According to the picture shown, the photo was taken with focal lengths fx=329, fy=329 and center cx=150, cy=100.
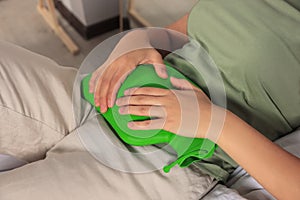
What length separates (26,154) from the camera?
0.72 meters

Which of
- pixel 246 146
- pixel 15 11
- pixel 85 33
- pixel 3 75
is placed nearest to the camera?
pixel 246 146

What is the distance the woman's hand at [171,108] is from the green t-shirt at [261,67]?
79 millimetres

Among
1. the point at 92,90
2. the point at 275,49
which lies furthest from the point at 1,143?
the point at 275,49

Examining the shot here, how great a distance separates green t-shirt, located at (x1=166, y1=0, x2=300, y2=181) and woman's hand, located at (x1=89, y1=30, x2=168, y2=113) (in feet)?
0.38

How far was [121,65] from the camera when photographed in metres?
0.74

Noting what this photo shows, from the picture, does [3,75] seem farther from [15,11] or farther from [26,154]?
[15,11]

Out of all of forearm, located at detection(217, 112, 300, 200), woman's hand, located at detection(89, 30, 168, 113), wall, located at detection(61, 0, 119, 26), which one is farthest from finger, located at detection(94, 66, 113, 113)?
wall, located at detection(61, 0, 119, 26)

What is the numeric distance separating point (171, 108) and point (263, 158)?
194mm

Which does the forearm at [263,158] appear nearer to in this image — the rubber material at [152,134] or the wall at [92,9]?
the rubber material at [152,134]

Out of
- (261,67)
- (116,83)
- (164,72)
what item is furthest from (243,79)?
(116,83)

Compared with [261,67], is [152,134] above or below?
below

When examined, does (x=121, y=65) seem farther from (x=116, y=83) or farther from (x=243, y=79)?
(x=243, y=79)

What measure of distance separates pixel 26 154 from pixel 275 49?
0.58 meters

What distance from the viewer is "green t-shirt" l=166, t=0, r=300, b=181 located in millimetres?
681
